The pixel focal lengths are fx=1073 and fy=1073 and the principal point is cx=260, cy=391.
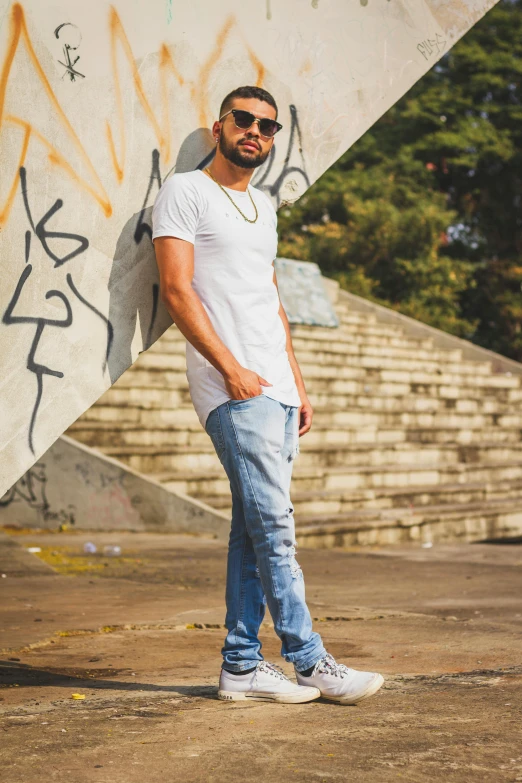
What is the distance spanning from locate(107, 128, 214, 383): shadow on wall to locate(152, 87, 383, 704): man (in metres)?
0.24

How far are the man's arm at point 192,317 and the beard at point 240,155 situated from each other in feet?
1.11

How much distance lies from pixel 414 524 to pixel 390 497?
539 mm

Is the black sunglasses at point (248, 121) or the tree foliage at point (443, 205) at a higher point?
the tree foliage at point (443, 205)

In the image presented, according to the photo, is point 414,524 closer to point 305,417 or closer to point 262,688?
point 305,417

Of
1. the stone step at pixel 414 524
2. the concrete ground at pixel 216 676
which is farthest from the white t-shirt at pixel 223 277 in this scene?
the stone step at pixel 414 524

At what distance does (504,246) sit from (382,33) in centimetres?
2252

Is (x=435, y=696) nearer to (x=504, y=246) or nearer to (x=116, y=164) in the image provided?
(x=116, y=164)

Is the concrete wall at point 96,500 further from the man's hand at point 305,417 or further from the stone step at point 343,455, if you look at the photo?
the man's hand at point 305,417

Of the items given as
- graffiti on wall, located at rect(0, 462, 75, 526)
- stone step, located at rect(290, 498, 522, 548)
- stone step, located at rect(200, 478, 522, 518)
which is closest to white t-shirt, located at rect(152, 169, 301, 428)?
graffiti on wall, located at rect(0, 462, 75, 526)

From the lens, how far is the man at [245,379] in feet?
10.7

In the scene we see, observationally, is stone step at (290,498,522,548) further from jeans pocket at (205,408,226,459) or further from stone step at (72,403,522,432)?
jeans pocket at (205,408,226,459)

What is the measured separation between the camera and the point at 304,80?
3.93m

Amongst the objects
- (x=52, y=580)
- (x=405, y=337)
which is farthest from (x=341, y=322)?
(x=52, y=580)

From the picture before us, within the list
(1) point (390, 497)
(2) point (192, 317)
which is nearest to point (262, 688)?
(2) point (192, 317)
